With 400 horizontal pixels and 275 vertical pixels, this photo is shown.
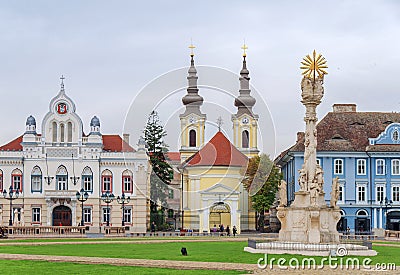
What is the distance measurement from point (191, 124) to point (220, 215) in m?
22.7

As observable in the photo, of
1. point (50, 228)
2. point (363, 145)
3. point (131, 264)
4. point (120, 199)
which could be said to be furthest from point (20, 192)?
point (131, 264)

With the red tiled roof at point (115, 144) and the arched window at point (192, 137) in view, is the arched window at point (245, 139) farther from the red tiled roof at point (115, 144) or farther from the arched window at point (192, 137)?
the red tiled roof at point (115, 144)

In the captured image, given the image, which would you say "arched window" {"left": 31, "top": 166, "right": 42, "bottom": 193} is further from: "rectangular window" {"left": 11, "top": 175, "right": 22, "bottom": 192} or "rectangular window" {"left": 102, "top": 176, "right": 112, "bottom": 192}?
"rectangular window" {"left": 102, "top": 176, "right": 112, "bottom": 192}

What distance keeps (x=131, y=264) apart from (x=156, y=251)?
9573 mm

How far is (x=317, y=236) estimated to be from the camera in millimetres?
43250

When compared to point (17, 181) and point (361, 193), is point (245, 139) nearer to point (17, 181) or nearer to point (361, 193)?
point (361, 193)

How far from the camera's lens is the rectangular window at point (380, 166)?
281 feet

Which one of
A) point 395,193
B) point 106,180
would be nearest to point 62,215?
point 106,180

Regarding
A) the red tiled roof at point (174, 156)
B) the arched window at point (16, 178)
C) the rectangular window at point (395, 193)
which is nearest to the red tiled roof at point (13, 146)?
the arched window at point (16, 178)

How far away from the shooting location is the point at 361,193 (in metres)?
85.3

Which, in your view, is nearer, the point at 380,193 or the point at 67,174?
the point at 380,193

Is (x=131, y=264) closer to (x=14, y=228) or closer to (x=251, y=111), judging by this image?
(x=14, y=228)

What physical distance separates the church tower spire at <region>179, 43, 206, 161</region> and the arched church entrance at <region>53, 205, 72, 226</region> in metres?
25.9

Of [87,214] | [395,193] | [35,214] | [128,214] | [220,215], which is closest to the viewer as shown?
[395,193]
